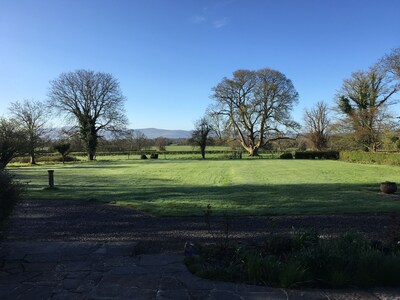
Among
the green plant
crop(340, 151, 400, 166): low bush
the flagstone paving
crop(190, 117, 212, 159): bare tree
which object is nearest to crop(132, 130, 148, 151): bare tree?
crop(190, 117, 212, 159): bare tree

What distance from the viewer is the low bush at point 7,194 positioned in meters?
4.09

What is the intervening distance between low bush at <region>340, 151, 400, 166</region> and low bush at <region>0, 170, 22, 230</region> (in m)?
37.6

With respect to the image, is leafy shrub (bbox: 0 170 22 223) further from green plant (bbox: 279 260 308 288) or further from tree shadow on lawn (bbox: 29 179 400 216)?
tree shadow on lawn (bbox: 29 179 400 216)

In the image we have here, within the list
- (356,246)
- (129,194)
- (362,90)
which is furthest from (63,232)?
(362,90)

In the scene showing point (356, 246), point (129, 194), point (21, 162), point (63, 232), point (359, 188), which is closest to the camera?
point (356, 246)

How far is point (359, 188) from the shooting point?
15.2 meters

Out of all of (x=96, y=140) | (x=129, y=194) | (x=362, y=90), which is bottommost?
(x=129, y=194)

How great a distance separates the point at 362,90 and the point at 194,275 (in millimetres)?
51581

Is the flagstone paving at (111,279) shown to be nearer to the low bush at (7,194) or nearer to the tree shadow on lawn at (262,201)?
the low bush at (7,194)

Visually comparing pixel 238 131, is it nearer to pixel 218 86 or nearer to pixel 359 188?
pixel 218 86

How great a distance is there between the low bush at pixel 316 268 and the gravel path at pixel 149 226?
4.44 feet

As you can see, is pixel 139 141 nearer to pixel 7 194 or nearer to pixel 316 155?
pixel 316 155

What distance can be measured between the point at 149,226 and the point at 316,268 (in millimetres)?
4649

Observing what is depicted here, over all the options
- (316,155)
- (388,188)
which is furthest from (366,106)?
(388,188)
